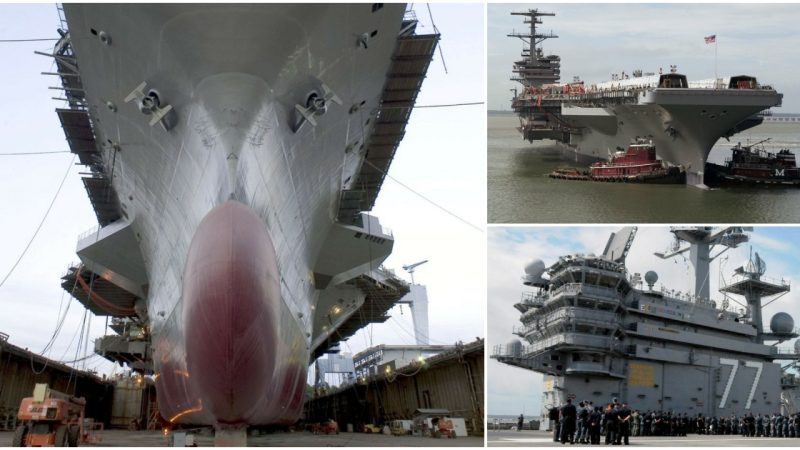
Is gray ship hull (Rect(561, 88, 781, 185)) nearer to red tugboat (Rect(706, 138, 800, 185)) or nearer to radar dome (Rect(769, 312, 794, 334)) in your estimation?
red tugboat (Rect(706, 138, 800, 185))

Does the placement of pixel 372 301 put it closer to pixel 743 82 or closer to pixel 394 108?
pixel 394 108

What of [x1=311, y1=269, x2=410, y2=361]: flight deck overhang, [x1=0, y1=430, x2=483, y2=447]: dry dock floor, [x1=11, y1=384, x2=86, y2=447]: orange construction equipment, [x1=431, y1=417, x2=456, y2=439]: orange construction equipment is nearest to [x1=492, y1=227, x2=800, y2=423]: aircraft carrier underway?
[x1=311, y1=269, x2=410, y2=361]: flight deck overhang

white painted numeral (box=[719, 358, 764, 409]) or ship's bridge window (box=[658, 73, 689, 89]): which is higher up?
ship's bridge window (box=[658, 73, 689, 89])

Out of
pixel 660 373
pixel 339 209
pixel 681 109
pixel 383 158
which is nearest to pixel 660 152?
pixel 681 109

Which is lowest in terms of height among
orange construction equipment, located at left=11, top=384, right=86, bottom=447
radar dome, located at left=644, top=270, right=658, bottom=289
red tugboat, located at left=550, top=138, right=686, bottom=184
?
orange construction equipment, located at left=11, top=384, right=86, bottom=447

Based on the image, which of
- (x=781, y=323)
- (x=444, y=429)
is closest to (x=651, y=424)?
(x=444, y=429)

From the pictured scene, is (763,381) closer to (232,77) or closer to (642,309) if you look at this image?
(642,309)
